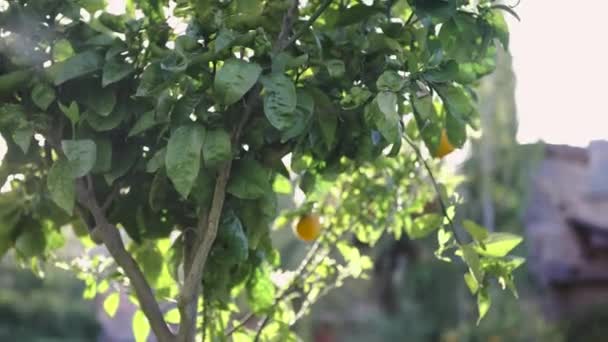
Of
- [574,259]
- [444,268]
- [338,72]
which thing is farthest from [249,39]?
[574,259]

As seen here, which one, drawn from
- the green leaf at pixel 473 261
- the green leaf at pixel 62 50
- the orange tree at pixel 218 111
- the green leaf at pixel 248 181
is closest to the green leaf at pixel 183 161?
the orange tree at pixel 218 111

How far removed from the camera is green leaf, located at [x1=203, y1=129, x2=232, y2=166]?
3.05 ft

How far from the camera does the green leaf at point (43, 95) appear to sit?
102 cm

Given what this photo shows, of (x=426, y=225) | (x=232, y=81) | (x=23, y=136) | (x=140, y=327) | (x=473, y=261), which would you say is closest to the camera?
(x=232, y=81)

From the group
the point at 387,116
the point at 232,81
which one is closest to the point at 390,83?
the point at 387,116

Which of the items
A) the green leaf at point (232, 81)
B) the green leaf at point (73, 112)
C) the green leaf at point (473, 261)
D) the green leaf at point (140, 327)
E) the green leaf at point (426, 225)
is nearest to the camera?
the green leaf at point (232, 81)

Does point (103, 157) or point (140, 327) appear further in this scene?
point (140, 327)

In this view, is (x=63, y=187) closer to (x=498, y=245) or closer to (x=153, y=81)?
(x=153, y=81)

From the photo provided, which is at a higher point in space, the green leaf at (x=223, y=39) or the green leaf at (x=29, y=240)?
the green leaf at (x=223, y=39)

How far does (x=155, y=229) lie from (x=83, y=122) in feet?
0.84

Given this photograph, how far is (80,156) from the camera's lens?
970 mm

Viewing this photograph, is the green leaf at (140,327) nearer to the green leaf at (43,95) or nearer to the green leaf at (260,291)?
the green leaf at (260,291)

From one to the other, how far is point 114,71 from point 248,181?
18 cm

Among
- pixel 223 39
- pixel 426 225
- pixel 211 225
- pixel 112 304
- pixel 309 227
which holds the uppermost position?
pixel 223 39
